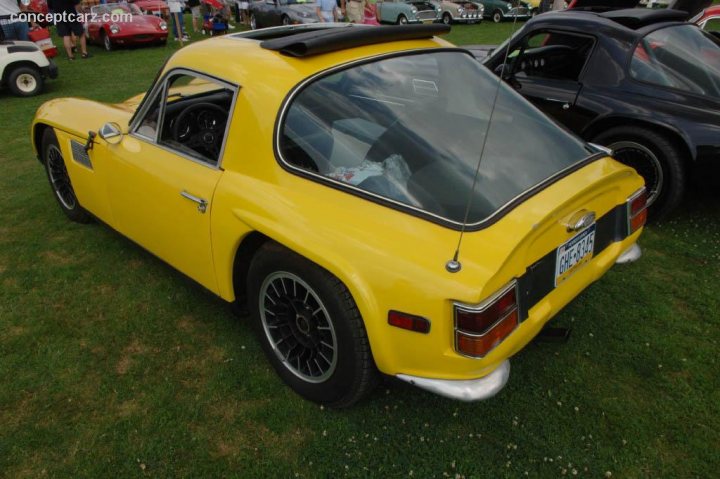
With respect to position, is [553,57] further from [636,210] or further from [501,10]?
[501,10]

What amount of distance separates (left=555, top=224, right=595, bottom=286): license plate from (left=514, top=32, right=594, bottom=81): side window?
268 cm

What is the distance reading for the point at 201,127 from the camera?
3301 mm

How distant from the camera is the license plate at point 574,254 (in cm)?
210

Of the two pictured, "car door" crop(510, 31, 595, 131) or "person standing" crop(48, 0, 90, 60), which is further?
"person standing" crop(48, 0, 90, 60)

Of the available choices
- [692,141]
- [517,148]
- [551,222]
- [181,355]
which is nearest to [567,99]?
[692,141]

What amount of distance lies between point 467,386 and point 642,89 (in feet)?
10.6

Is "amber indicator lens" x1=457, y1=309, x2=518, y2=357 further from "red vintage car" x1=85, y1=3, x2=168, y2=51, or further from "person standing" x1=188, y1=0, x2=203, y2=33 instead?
"person standing" x1=188, y1=0, x2=203, y2=33

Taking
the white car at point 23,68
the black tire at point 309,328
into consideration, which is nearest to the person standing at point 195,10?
the white car at point 23,68

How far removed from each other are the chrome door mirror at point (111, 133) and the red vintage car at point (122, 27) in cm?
1137

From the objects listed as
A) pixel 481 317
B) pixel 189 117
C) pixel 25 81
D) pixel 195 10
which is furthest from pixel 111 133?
pixel 195 10

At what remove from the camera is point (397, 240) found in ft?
6.22

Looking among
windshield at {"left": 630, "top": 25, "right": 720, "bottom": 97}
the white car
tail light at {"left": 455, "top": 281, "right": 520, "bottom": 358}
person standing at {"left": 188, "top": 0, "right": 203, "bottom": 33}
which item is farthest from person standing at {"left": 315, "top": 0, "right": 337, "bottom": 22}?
tail light at {"left": 455, "top": 281, "right": 520, "bottom": 358}

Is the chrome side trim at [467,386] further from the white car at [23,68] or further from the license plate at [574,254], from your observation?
the white car at [23,68]

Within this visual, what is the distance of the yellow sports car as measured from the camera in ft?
6.07
